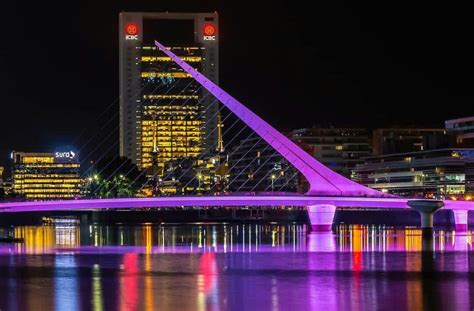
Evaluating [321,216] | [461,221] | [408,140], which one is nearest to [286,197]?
[321,216]

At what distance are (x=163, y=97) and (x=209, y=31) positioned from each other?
28.8 metres

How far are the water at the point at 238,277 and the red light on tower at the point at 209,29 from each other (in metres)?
110

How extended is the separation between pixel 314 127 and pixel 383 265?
116m

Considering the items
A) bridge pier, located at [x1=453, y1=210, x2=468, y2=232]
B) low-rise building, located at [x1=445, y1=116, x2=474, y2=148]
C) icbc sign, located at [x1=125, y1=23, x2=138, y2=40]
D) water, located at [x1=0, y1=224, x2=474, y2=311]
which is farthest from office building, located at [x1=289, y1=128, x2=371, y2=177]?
water, located at [x1=0, y1=224, x2=474, y2=311]

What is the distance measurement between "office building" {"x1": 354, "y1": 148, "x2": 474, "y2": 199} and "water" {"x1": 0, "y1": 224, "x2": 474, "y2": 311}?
69457 millimetres

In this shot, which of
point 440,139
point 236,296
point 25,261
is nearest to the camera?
point 236,296

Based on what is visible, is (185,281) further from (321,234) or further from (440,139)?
(440,139)

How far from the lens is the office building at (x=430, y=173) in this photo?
12475cm

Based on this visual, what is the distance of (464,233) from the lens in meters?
71.0

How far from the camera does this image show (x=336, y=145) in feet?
504

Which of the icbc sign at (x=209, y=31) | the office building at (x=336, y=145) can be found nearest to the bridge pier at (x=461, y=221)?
the office building at (x=336, y=145)

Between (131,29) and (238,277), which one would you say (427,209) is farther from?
(131,29)

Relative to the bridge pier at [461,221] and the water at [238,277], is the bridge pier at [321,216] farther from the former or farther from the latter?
the bridge pier at [461,221]

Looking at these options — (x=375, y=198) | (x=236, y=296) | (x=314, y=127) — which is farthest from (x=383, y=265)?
(x=314, y=127)
